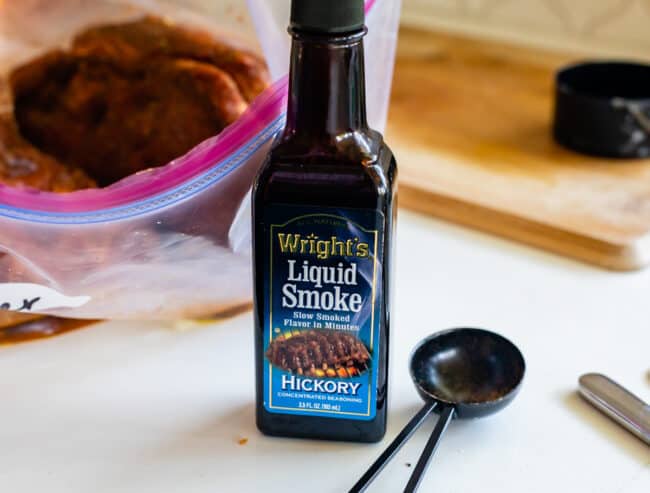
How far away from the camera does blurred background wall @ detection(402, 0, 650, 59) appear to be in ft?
4.47

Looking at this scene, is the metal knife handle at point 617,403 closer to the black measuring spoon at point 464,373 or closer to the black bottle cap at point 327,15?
the black measuring spoon at point 464,373

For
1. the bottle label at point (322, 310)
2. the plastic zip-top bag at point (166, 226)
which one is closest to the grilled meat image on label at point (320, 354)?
the bottle label at point (322, 310)

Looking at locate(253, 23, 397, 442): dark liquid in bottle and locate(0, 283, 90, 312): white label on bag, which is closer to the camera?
locate(253, 23, 397, 442): dark liquid in bottle

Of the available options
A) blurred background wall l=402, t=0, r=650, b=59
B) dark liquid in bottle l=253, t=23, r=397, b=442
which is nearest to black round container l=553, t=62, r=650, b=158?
blurred background wall l=402, t=0, r=650, b=59

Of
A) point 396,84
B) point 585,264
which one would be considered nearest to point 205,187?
point 585,264

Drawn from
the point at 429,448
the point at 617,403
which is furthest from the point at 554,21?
the point at 429,448

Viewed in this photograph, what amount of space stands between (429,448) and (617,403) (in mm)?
172

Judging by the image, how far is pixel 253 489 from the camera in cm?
61

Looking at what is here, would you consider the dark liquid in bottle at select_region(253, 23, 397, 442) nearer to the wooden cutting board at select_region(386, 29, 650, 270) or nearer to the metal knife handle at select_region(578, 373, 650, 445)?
the metal knife handle at select_region(578, 373, 650, 445)

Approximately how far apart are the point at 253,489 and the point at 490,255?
0.41m

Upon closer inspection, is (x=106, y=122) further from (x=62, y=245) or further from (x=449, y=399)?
(x=449, y=399)

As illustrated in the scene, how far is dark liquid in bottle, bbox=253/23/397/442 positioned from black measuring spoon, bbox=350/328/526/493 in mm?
46

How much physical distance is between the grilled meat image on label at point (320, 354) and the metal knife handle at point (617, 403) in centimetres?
20

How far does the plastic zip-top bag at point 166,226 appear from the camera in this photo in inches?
25.8
